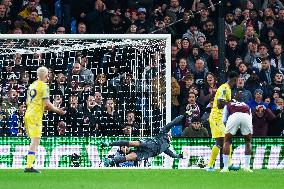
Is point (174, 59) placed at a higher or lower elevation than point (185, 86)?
higher

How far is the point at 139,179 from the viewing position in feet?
61.2

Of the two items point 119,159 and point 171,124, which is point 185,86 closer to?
point 171,124


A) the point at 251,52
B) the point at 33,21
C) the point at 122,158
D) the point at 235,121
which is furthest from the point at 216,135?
the point at 33,21

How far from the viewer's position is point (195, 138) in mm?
23781

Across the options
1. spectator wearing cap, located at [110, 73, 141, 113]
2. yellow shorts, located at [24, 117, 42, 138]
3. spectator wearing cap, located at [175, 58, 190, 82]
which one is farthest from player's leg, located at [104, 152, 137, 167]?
yellow shorts, located at [24, 117, 42, 138]

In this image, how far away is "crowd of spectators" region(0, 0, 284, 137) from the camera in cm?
2433

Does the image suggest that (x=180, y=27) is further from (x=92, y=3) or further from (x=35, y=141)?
(x=35, y=141)

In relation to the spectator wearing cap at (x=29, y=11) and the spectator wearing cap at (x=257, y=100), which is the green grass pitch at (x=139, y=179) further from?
the spectator wearing cap at (x=29, y=11)

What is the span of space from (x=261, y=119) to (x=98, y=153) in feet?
12.8

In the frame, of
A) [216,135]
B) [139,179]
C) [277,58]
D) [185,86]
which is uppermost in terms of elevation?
[277,58]

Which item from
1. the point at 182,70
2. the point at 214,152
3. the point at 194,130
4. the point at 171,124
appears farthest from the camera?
the point at 182,70

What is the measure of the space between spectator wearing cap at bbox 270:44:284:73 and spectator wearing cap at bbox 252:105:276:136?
2.24 meters

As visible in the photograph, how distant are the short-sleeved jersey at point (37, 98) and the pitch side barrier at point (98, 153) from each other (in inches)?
123

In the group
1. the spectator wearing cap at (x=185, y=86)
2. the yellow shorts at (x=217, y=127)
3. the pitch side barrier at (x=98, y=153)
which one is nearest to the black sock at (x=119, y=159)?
the pitch side barrier at (x=98, y=153)
